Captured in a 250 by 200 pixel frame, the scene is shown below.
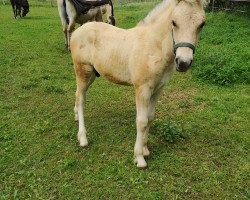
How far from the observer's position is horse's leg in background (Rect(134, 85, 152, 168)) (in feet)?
13.3

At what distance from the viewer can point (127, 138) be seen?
5.09 metres

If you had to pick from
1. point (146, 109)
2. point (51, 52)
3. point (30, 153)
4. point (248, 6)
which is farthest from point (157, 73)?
point (248, 6)

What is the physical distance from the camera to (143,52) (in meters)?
4.03

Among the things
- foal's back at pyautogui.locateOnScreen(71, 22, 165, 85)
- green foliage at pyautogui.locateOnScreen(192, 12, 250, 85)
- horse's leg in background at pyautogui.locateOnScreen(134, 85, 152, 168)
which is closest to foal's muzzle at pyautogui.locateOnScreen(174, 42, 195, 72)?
foal's back at pyautogui.locateOnScreen(71, 22, 165, 85)

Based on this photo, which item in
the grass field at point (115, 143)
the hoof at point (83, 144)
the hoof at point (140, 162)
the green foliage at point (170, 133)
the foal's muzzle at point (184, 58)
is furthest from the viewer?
the green foliage at point (170, 133)

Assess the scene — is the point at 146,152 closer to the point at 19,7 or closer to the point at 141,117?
the point at 141,117

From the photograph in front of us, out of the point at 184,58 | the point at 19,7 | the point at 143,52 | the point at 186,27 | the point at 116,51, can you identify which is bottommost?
the point at 19,7

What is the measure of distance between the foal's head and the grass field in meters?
1.55

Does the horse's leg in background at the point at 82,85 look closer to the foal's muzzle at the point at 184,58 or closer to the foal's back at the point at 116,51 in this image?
the foal's back at the point at 116,51

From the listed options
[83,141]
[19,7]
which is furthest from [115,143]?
[19,7]

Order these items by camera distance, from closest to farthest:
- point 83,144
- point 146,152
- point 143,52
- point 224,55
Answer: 1. point 143,52
2. point 146,152
3. point 83,144
4. point 224,55

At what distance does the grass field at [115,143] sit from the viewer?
13.1ft

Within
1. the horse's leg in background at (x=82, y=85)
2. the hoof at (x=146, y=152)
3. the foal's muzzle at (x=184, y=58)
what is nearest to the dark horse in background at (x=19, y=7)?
the horse's leg in background at (x=82, y=85)

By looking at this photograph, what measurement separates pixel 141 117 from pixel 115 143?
3.09 feet
